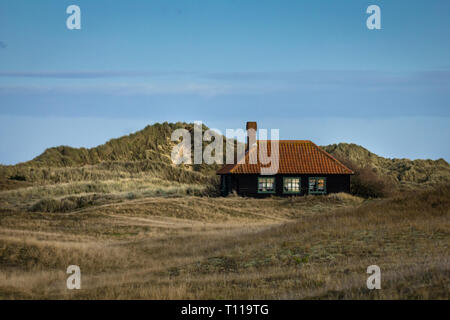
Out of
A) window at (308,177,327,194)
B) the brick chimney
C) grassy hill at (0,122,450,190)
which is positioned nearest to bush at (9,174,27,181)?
grassy hill at (0,122,450,190)

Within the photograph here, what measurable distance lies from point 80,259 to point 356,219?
38.5 feet

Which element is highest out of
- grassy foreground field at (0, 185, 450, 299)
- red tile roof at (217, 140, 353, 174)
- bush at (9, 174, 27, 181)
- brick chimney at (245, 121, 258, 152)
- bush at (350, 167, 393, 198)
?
brick chimney at (245, 121, 258, 152)

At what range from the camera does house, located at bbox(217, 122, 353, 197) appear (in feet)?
136

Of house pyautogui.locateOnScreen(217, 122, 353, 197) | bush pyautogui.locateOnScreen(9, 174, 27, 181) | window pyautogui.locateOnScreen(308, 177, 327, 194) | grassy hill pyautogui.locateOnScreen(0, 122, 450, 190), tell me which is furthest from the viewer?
grassy hill pyautogui.locateOnScreen(0, 122, 450, 190)

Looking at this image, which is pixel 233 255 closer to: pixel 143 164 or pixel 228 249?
pixel 228 249

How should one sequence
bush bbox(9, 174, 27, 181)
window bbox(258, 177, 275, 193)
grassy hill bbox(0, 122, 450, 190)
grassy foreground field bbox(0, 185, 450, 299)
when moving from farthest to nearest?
grassy hill bbox(0, 122, 450, 190) < bush bbox(9, 174, 27, 181) < window bbox(258, 177, 275, 193) < grassy foreground field bbox(0, 185, 450, 299)

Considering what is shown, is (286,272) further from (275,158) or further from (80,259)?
(275,158)

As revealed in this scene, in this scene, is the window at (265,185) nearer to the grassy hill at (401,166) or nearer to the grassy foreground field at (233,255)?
the grassy foreground field at (233,255)

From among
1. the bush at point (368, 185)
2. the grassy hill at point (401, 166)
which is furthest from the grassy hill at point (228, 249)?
the grassy hill at point (401, 166)

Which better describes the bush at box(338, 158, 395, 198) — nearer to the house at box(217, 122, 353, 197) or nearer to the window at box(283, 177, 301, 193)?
the house at box(217, 122, 353, 197)

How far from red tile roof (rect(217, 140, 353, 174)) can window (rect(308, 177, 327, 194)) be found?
849mm

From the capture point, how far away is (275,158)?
141 ft

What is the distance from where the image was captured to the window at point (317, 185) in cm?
4224
